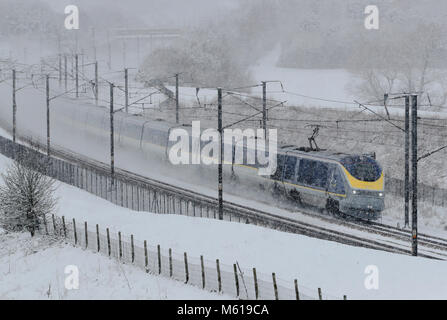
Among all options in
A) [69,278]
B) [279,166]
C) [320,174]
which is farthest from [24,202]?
[320,174]

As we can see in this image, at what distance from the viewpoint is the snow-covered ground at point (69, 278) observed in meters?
17.5

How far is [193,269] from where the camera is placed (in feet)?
59.2

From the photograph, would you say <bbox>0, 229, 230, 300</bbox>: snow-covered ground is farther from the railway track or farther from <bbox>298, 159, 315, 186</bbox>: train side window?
<bbox>298, 159, 315, 186</bbox>: train side window

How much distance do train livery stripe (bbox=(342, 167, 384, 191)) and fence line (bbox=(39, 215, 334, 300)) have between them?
36.0 ft

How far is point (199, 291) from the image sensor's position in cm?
1705

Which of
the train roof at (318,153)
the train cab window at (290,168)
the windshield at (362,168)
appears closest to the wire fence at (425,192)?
the train roof at (318,153)

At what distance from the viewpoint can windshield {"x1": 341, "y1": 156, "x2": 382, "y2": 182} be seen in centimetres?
2769

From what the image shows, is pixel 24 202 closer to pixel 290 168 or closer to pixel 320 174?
pixel 290 168

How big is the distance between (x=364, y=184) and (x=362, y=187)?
0.18 metres

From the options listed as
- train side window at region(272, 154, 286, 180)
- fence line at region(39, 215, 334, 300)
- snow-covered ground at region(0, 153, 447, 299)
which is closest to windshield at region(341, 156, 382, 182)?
train side window at region(272, 154, 286, 180)

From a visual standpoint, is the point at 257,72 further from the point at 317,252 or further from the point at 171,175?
the point at 317,252

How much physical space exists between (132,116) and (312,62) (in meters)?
53.2

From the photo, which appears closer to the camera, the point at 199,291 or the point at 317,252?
the point at 199,291
